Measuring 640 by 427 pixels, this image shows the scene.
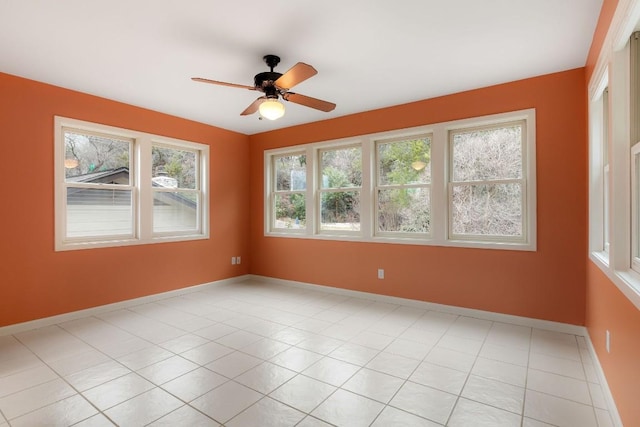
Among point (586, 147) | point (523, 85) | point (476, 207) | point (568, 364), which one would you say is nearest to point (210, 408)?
point (568, 364)

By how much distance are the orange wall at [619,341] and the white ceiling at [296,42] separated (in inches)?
74.1

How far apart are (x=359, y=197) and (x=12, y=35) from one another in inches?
149

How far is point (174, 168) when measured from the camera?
475 centimetres

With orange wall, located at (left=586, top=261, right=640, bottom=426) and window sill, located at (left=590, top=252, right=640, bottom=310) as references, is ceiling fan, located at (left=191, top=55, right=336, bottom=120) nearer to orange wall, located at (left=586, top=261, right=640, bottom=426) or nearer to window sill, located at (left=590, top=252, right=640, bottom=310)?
window sill, located at (left=590, top=252, right=640, bottom=310)

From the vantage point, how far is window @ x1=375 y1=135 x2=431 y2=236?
13.4 feet

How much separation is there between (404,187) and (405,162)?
330mm

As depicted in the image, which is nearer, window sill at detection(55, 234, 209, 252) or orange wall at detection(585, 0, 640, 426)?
orange wall at detection(585, 0, 640, 426)

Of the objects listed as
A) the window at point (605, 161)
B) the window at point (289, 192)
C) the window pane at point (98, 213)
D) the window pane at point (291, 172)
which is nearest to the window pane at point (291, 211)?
the window at point (289, 192)

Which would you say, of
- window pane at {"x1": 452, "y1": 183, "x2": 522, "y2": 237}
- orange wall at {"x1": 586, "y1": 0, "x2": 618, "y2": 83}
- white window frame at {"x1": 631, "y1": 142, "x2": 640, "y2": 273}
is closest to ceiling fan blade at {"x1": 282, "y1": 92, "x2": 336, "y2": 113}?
window pane at {"x1": 452, "y1": 183, "x2": 522, "y2": 237}

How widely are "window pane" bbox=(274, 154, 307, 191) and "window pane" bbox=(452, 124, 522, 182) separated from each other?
2304mm

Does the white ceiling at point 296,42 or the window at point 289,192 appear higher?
the white ceiling at point 296,42

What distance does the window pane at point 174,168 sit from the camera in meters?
4.55

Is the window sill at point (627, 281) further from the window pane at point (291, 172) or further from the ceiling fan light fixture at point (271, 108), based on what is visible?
the window pane at point (291, 172)

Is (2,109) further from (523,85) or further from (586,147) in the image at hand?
(586,147)
